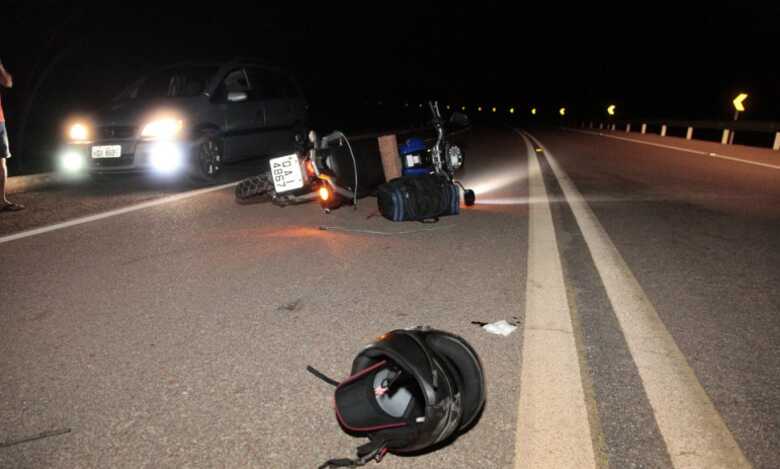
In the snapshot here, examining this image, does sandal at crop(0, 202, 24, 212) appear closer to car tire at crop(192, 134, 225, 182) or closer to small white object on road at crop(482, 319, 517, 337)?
car tire at crop(192, 134, 225, 182)

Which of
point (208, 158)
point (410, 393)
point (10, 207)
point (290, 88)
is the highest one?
point (290, 88)

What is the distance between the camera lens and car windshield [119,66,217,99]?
8.91 meters

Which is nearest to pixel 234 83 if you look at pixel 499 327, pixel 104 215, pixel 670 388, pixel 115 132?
pixel 115 132

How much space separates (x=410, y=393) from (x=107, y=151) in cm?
710

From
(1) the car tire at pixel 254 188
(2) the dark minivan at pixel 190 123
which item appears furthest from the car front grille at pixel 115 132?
(1) the car tire at pixel 254 188

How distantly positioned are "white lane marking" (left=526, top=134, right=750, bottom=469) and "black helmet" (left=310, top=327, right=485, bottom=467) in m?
0.76

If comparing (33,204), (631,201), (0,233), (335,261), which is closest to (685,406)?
(335,261)

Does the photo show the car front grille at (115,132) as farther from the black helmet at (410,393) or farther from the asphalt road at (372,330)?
the black helmet at (410,393)

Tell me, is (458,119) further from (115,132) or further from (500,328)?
(115,132)

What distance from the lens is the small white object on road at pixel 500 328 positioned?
310cm

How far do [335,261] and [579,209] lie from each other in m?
3.39

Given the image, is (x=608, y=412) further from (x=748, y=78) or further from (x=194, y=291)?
(x=748, y=78)

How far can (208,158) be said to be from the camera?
8820mm

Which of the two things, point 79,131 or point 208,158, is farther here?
point 208,158
